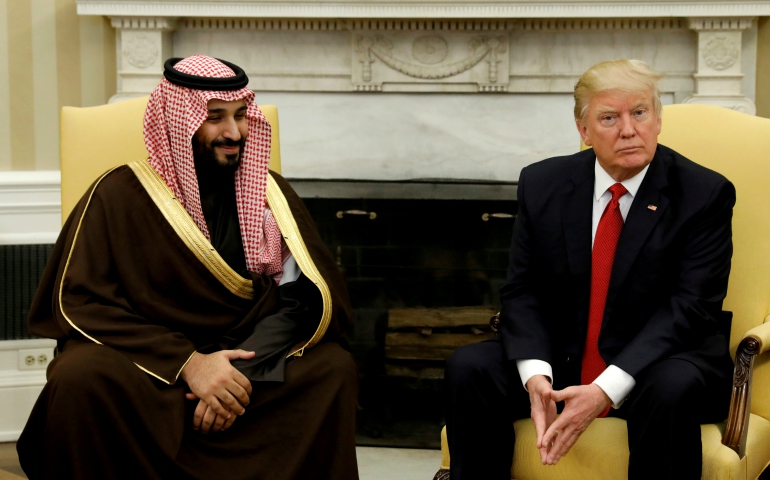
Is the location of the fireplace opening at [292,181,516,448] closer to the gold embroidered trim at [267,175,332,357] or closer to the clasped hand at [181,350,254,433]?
the gold embroidered trim at [267,175,332,357]

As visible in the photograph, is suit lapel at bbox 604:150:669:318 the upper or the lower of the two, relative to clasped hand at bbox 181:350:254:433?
upper

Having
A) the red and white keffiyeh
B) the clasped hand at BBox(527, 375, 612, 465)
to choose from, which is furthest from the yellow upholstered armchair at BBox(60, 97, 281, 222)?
the clasped hand at BBox(527, 375, 612, 465)

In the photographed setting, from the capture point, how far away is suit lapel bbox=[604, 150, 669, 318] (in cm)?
200

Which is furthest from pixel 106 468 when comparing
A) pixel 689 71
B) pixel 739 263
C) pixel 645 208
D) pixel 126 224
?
pixel 689 71

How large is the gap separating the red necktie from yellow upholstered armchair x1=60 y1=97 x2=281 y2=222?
3.55ft

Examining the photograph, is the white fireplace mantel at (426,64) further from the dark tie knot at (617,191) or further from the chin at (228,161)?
the dark tie knot at (617,191)

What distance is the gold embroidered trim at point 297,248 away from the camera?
2.21 metres

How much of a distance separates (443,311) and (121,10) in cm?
172

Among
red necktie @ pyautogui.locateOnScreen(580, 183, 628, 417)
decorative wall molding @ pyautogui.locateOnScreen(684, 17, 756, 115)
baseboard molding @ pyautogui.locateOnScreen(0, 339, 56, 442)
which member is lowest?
baseboard molding @ pyautogui.locateOnScreen(0, 339, 56, 442)

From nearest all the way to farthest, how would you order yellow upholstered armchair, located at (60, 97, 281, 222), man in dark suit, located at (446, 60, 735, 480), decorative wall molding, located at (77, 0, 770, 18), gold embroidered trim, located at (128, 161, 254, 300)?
man in dark suit, located at (446, 60, 735, 480) → gold embroidered trim, located at (128, 161, 254, 300) → yellow upholstered armchair, located at (60, 97, 281, 222) → decorative wall molding, located at (77, 0, 770, 18)

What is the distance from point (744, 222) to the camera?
2.31m

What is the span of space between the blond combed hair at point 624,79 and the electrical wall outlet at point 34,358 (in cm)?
243

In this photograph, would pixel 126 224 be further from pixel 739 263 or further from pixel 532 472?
pixel 739 263

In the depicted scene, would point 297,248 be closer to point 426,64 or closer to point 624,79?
point 624,79
